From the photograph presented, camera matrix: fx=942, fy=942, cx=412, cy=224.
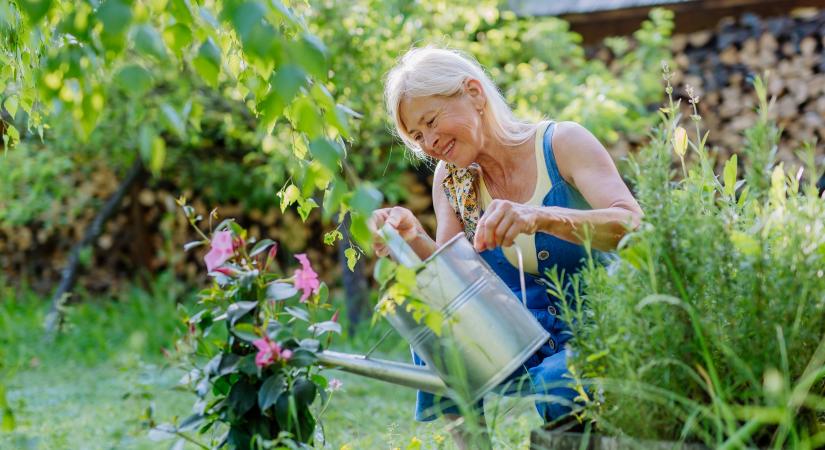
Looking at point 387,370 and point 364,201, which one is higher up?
point 364,201

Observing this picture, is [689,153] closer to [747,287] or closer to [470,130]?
[470,130]

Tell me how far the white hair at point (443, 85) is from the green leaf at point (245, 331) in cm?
84

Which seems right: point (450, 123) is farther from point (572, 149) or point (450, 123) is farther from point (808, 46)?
point (808, 46)

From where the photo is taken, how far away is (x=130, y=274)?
671 centimetres

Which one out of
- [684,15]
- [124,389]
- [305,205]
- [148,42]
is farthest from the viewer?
[684,15]

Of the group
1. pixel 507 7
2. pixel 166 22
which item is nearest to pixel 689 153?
pixel 507 7

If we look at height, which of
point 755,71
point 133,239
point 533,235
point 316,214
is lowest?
point 133,239

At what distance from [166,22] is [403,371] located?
2.41ft

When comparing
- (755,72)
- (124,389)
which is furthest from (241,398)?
(755,72)

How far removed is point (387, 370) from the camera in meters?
1.67

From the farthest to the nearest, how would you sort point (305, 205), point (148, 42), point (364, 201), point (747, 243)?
point (305, 205) → point (747, 243) → point (364, 201) → point (148, 42)

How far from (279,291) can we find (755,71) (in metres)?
4.30

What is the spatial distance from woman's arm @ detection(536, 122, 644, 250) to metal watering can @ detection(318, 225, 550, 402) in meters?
0.19

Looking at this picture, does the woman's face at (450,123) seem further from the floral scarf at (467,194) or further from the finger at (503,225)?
the finger at (503,225)
